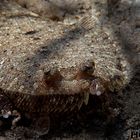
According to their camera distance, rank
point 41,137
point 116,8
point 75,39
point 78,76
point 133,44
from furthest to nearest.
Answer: point 116,8
point 133,44
point 75,39
point 41,137
point 78,76

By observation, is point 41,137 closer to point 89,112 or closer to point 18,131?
point 18,131

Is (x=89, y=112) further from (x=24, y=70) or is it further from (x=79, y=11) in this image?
(x=79, y=11)

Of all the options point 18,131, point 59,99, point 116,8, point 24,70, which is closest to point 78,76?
point 59,99

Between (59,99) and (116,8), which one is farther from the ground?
(116,8)

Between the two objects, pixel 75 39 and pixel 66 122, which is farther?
pixel 75 39

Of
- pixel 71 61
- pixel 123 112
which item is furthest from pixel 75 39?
pixel 123 112

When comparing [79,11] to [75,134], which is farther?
[79,11]

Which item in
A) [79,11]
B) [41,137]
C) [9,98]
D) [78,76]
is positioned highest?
[79,11]

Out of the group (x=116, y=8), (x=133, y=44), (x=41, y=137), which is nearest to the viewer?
(x=41, y=137)

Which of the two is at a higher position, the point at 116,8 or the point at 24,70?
the point at 116,8
